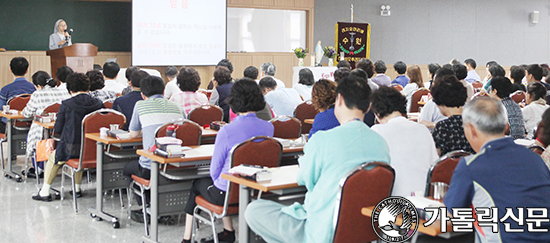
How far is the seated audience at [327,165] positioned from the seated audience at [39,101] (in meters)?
3.83

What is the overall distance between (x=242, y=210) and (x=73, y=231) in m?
2.05

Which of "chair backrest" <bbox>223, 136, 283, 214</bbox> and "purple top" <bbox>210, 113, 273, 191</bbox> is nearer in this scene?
"chair backrest" <bbox>223, 136, 283, 214</bbox>

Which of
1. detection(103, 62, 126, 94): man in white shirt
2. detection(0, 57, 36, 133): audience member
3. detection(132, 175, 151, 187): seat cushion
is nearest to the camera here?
detection(132, 175, 151, 187): seat cushion

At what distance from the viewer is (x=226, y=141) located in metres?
3.41

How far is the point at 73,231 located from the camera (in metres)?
4.44

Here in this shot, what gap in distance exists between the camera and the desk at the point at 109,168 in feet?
14.6

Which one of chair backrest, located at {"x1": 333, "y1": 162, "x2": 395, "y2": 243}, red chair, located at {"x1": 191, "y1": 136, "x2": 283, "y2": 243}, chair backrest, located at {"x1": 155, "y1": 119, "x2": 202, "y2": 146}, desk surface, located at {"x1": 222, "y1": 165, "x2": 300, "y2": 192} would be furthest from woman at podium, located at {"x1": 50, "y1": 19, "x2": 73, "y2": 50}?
chair backrest, located at {"x1": 333, "y1": 162, "x2": 395, "y2": 243}

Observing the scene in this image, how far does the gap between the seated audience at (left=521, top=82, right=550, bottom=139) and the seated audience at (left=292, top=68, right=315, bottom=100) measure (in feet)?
8.39

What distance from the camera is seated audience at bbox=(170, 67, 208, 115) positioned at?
5504mm

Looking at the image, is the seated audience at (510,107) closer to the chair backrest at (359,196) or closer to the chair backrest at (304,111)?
the chair backrest at (304,111)

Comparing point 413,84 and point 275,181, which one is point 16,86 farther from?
point 413,84

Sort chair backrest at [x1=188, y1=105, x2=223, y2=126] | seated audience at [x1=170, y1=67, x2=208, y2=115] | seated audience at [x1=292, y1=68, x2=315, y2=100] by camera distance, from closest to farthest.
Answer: chair backrest at [x1=188, y1=105, x2=223, y2=126]
seated audience at [x1=170, y1=67, x2=208, y2=115]
seated audience at [x1=292, y1=68, x2=315, y2=100]

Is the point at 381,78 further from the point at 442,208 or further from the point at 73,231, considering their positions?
the point at 442,208

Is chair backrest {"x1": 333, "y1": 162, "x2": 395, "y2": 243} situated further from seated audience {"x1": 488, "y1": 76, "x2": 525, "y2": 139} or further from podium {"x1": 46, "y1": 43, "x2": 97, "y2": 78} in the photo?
podium {"x1": 46, "y1": 43, "x2": 97, "y2": 78}
